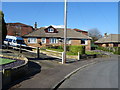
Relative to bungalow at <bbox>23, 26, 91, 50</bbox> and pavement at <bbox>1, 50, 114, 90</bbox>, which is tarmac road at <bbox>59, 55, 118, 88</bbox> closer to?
pavement at <bbox>1, 50, 114, 90</bbox>

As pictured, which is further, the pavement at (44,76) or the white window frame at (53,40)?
the white window frame at (53,40)

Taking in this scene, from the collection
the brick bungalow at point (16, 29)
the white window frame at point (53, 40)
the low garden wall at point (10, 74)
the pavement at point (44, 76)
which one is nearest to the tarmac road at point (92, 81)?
the pavement at point (44, 76)

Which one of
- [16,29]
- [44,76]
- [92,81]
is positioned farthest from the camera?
[16,29]

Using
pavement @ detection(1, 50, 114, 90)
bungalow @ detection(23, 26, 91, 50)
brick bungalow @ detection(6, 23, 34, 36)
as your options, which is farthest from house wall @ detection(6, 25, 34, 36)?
pavement @ detection(1, 50, 114, 90)

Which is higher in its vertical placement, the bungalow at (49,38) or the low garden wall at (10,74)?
the bungalow at (49,38)

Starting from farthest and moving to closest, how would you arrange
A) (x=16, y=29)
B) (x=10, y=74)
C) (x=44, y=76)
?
(x=16, y=29) → (x=44, y=76) → (x=10, y=74)

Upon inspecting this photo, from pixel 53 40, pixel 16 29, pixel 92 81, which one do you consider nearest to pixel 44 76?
pixel 92 81

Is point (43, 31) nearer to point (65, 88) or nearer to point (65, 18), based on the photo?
point (65, 18)

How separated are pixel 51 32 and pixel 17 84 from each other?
122 feet

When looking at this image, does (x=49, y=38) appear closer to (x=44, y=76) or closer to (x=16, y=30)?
(x=16, y=30)

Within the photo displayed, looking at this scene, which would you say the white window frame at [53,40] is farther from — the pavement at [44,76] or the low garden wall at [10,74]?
the low garden wall at [10,74]

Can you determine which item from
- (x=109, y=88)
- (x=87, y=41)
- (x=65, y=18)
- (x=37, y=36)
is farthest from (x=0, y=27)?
(x=87, y=41)

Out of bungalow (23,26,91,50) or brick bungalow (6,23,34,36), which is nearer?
bungalow (23,26,91,50)

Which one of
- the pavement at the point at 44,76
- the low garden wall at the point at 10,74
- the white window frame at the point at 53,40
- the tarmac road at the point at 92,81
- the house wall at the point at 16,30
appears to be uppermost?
the house wall at the point at 16,30
